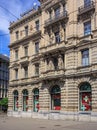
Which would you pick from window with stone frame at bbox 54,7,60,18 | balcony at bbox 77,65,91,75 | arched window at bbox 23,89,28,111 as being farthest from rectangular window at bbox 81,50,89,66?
arched window at bbox 23,89,28,111

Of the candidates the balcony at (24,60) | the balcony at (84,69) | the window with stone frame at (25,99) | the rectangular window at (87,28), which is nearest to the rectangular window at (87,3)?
the rectangular window at (87,28)

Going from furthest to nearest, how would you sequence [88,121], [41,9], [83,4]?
1. [41,9]
2. [83,4]
3. [88,121]

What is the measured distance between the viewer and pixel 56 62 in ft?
137

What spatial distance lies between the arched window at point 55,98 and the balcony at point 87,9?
10.8 metres

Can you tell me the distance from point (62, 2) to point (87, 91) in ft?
45.3

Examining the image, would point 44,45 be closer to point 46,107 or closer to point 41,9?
point 41,9

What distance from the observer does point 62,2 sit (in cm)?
4188

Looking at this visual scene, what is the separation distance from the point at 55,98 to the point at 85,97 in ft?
19.5

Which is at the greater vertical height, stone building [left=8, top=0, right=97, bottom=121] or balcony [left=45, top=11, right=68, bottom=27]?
balcony [left=45, top=11, right=68, bottom=27]

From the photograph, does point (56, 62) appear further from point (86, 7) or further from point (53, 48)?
point (86, 7)

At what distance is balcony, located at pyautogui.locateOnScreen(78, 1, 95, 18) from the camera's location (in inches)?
1451

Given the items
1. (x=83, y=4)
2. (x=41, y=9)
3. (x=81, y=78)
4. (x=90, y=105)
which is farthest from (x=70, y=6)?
(x=90, y=105)

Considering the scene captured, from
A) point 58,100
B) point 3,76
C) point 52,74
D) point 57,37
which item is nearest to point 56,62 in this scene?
point 52,74

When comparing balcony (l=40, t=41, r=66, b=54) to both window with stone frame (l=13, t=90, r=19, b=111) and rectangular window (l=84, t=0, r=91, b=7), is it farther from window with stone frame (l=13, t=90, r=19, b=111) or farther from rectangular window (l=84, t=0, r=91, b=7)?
window with stone frame (l=13, t=90, r=19, b=111)
